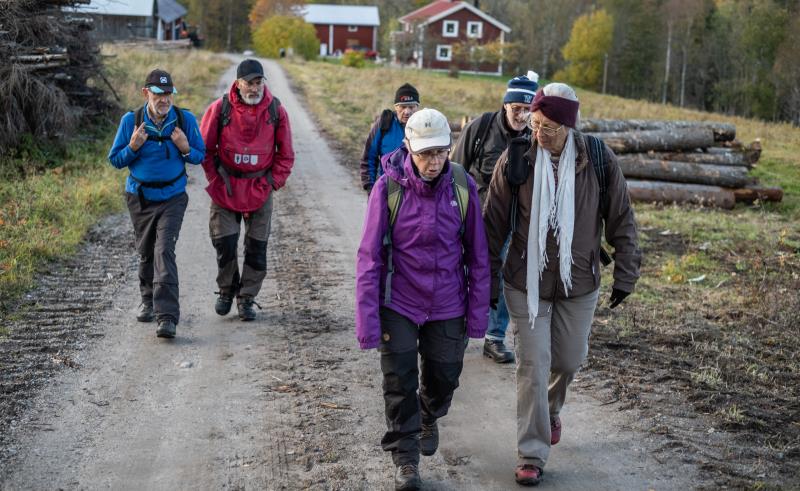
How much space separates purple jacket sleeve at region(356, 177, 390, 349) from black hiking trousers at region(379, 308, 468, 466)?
0.12 m

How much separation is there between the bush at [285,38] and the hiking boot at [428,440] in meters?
64.3

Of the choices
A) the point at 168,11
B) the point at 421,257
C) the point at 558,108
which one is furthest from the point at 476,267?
the point at 168,11

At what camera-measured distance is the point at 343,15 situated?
298 ft

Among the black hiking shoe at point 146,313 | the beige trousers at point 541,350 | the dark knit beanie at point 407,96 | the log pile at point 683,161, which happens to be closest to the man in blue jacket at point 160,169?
the black hiking shoe at point 146,313

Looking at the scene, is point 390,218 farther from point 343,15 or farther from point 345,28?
point 343,15

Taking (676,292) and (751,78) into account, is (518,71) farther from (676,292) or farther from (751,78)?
(676,292)

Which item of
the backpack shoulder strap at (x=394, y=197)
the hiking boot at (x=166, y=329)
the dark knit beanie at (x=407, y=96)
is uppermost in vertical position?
the dark knit beanie at (x=407, y=96)

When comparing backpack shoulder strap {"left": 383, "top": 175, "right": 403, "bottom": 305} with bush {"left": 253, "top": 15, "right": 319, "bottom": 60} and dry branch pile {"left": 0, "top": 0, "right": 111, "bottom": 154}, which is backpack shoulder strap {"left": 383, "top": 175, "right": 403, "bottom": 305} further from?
bush {"left": 253, "top": 15, "right": 319, "bottom": 60}

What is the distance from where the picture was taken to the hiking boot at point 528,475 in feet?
15.9

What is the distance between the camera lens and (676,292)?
9359 millimetres

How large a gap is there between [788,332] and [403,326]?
464 centimetres

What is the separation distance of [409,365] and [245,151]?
11.4 feet

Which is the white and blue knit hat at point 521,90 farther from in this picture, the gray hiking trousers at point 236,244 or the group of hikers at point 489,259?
the gray hiking trousers at point 236,244

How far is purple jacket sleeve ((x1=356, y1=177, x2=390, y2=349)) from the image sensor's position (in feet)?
15.1
